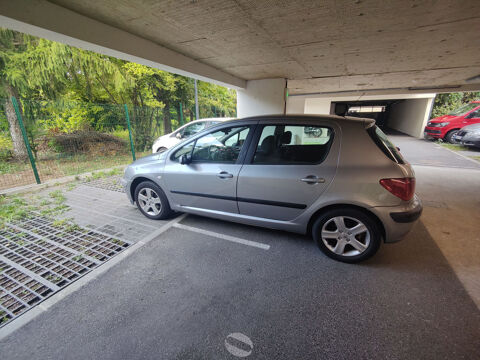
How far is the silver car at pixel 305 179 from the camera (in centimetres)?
223

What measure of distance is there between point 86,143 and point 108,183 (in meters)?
1.92

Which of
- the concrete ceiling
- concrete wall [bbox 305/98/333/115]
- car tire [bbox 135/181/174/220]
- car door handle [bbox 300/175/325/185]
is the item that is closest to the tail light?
car door handle [bbox 300/175/325/185]

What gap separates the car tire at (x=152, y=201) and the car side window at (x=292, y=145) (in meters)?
1.66

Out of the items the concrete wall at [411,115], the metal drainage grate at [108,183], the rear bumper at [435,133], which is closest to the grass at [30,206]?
the metal drainage grate at [108,183]

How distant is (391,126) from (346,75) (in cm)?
2447

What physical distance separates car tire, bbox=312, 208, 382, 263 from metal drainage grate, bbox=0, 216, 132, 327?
2533mm

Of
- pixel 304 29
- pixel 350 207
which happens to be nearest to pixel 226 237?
pixel 350 207

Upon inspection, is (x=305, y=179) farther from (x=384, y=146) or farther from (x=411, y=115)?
(x=411, y=115)

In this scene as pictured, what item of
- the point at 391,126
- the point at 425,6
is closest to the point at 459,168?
the point at 425,6

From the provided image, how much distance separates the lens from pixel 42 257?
2635mm

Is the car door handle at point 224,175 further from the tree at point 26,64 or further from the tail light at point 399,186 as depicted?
the tree at point 26,64

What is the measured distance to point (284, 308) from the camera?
6.31 feet

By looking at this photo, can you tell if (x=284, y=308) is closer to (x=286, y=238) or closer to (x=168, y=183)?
(x=286, y=238)

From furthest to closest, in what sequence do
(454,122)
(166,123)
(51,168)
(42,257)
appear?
(454,122)
(166,123)
(51,168)
(42,257)
